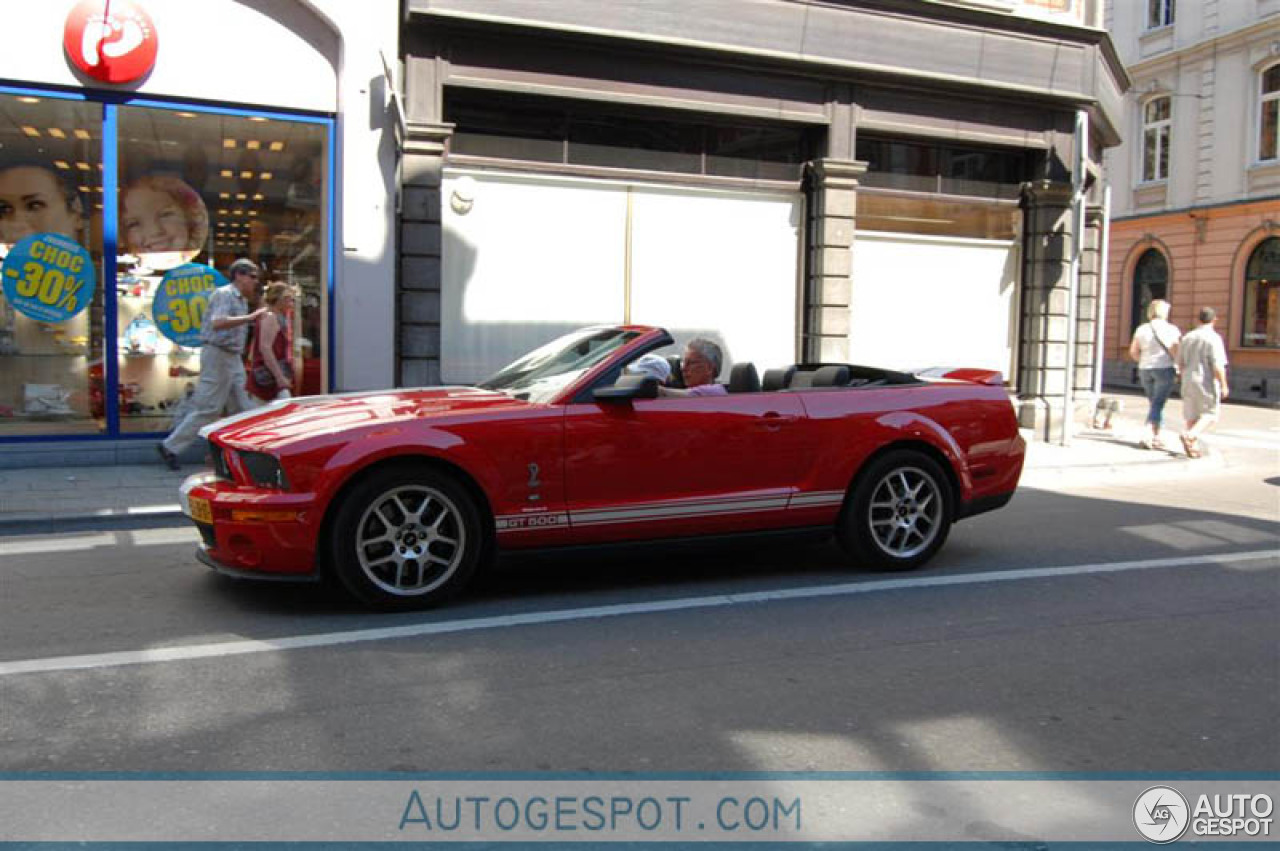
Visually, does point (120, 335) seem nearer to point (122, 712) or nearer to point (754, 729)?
point (122, 712)

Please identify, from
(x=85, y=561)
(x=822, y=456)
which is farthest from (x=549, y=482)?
(x=85, y=561)

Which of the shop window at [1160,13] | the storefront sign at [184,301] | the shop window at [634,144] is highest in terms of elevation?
the shop window at [1160,13]

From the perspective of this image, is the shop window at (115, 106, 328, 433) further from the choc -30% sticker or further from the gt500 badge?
the gt500 badge

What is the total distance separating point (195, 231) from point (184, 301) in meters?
0.73

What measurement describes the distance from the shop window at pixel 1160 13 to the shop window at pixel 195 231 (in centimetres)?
2983

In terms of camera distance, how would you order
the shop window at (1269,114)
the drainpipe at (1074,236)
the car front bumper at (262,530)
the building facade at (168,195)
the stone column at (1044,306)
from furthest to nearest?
the shop window at (1269,114) < the stone column at (1044,306) < the drainpipe at (1074,236) < the building facade at (168,195) < the car front bumper at (262,530)

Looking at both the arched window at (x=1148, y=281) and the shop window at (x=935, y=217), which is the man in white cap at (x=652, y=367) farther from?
the arched window at (x=1148, y=281)

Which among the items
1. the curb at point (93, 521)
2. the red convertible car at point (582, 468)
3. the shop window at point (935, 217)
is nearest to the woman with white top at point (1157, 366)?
the shop window at point (935, 217)

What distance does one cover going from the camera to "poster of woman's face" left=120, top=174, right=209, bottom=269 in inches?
425

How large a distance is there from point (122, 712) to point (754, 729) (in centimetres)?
233

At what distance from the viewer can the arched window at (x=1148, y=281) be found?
33.1 metres

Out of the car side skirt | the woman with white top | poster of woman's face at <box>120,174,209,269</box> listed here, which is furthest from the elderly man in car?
the woman with white top

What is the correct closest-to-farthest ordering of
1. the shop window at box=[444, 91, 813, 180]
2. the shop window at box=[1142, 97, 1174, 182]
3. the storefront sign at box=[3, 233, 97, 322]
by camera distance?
the storefront sign at box=[3, 233, 97, 322] → the shop window at box=[444, 91, 813, 180] → the shop window at box=[1142, 97, 1174, 182]

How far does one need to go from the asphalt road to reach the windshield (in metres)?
0.95
